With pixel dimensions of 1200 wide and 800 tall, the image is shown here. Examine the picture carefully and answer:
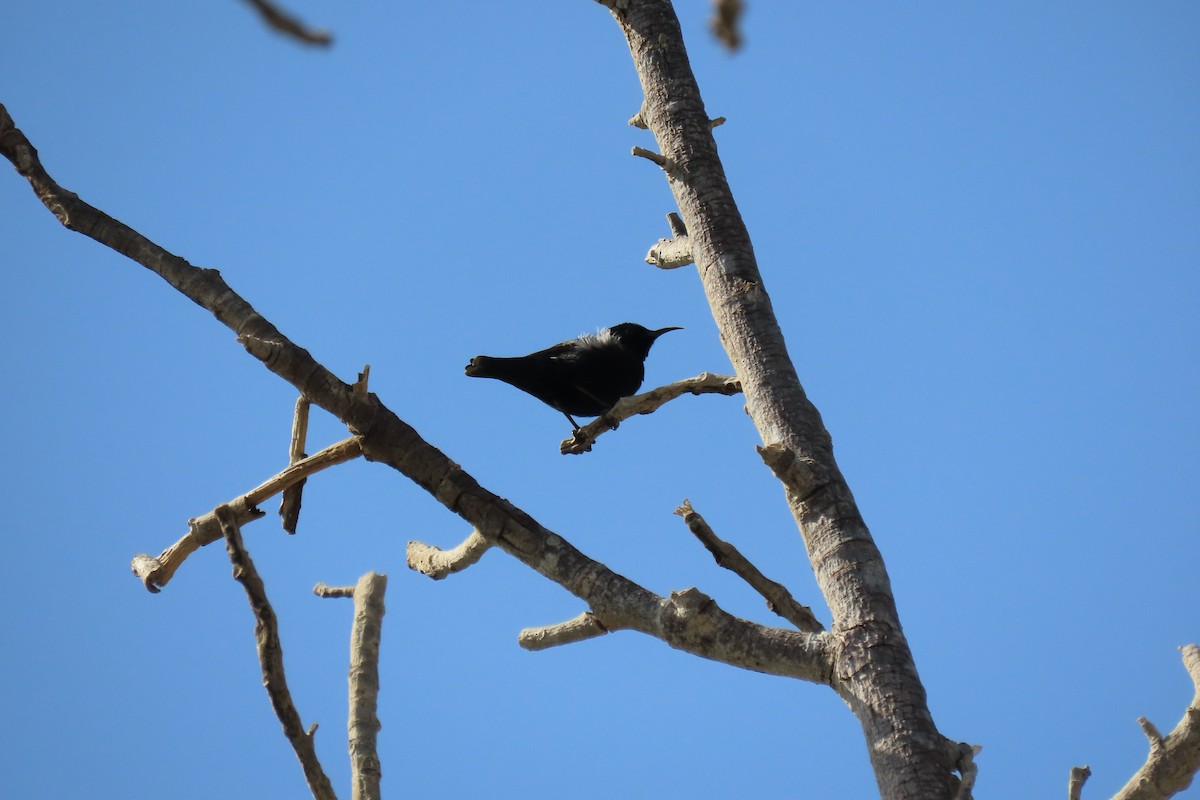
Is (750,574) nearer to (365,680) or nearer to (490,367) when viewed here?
(365,680)

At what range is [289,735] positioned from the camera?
2.98 meters

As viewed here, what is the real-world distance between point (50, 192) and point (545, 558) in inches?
88.7

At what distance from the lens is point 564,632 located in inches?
148

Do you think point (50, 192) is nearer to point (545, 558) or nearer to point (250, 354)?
point (250, 354)

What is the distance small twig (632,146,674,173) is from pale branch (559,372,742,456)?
0.94 m

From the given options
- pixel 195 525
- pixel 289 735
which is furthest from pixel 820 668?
pixel 195 525

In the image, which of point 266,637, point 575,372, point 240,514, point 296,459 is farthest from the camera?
point 575,372

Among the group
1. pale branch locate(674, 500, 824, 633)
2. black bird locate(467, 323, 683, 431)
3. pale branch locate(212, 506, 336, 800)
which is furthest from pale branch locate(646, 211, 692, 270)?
pale branch locate(212, 506, 336, 800)

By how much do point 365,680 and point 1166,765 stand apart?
334cm

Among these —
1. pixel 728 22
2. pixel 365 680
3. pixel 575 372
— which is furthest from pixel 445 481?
pixel 728 22

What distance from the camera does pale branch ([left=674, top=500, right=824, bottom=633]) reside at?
3395 mm

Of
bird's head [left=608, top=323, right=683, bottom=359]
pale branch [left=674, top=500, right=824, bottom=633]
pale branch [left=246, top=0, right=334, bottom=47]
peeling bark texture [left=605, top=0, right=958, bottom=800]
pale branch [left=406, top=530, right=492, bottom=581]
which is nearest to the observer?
pale branch [left=246, top=0, right=334, bottom=47]

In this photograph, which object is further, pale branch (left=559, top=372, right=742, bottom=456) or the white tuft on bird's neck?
the white tuft on bird's neck

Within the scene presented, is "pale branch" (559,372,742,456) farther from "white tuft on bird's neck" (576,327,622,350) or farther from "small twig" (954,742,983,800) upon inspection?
"small twig" (954,742,983,800)
